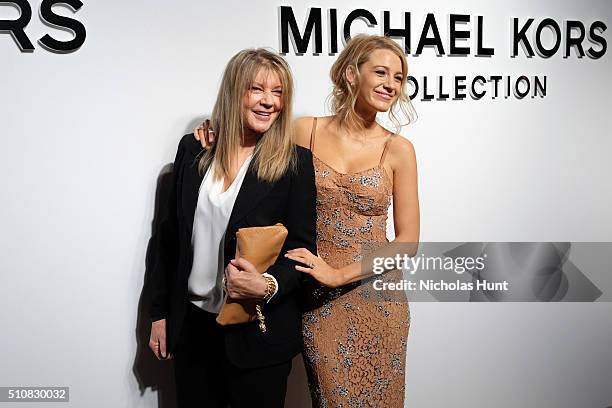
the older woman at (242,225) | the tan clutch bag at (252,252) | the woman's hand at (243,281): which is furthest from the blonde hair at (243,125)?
the woman's hand at (243,281)

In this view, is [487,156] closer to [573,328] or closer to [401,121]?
[401,121]

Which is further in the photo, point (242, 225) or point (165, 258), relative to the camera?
point (165, 258)

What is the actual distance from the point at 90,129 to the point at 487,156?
6.04ft

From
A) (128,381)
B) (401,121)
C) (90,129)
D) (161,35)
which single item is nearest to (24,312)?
(128,381)

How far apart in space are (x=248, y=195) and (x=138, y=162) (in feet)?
2.60

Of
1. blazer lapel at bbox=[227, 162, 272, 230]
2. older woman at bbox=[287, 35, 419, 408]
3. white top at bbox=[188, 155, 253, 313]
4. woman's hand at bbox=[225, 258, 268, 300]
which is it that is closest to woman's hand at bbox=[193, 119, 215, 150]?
white top at bbox=[188, 155, 253, 313]

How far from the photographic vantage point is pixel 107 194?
2738mm

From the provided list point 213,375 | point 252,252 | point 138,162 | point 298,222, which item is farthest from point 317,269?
point 138,162

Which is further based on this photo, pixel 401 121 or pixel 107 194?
pixel 401 121

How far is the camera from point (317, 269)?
2289mm

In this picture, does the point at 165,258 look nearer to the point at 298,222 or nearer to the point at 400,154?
the point at 298,222

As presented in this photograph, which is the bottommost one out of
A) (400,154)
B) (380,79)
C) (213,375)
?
(213,375)

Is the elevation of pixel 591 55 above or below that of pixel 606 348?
above

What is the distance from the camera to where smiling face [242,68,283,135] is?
2.18 m
